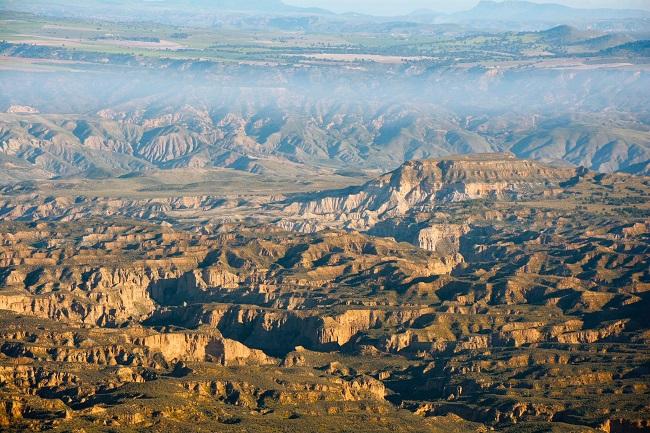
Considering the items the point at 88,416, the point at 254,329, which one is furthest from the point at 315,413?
the point at 254,329

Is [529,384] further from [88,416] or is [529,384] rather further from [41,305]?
[41,305]

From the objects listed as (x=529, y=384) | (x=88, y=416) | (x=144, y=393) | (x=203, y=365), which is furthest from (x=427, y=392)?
(x=88, y=416)

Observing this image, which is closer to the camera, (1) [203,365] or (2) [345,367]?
(1) [203,365]

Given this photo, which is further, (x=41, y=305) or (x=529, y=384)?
(x=41, y=305)

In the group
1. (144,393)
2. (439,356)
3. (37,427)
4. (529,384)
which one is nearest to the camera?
(37,427)

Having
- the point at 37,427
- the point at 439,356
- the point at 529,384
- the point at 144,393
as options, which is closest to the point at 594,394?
the point at 529,384

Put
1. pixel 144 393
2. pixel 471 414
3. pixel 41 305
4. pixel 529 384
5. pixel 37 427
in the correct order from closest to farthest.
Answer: pixel 37 427
pixel 144 393
pixel 471 414
pixel 529 384
pixel 41 305

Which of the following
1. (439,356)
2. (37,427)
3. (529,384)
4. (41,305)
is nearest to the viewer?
(37,427)

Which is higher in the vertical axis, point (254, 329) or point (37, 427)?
point (37, 427)

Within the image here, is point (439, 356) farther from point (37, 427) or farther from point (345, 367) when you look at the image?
point (37, 427)
